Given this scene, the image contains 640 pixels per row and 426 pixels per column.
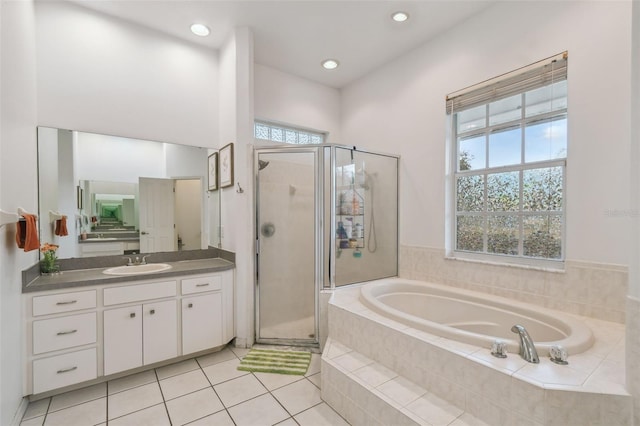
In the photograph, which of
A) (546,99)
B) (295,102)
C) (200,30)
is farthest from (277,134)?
(546,99)

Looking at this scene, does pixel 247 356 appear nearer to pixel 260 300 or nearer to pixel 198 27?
pixel 260 300

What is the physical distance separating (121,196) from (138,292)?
3.08ft

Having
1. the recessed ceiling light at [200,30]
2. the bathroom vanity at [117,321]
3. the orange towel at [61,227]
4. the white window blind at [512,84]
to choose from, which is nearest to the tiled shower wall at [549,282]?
the white window blind at [512,84]

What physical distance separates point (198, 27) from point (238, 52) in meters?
0.42

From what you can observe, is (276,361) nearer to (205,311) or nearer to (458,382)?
(205,311)

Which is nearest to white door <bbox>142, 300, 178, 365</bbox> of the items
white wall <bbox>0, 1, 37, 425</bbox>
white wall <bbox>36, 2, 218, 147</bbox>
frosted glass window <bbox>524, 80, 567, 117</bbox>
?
white wall <bbox>0, 1, 37, 425</bbox>

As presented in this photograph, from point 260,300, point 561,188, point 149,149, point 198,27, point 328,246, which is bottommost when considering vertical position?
point 260,300

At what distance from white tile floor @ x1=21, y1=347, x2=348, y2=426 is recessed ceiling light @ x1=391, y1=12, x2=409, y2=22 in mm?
3032

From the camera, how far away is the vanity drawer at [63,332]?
1.88 metres

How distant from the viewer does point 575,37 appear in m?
1.94

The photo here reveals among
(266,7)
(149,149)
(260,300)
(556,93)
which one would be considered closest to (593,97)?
(556,93)

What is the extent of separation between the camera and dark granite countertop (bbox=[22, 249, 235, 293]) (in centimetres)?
196

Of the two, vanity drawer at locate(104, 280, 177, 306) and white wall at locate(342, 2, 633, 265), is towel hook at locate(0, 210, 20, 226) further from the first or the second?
white wall at locate(342, 2, 633, 265)

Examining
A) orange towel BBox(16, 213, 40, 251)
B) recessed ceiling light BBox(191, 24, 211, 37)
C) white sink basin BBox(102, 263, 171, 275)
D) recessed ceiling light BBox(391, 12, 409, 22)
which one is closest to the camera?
orange towel BBox(16, 213, 40, 251)
